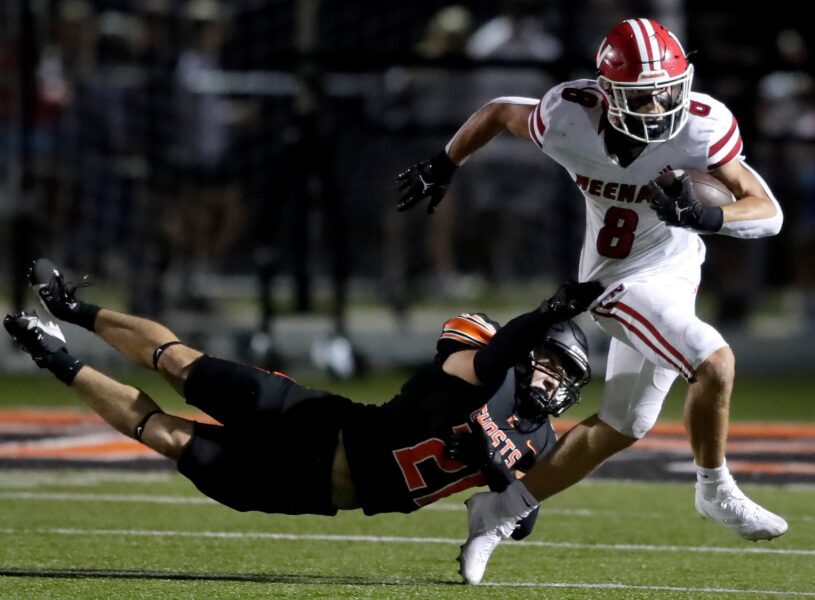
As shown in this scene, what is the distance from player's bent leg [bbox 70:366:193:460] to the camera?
191 inches

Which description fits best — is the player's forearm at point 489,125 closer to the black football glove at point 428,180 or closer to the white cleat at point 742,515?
the black football glove at point 428,180

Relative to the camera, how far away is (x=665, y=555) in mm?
5137

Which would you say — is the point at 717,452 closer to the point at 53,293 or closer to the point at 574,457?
the point at 574,457

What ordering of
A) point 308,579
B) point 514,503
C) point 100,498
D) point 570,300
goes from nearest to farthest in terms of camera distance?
point 570,300
point 308,579
point 514,503
point 100,498

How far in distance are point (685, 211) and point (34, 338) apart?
1.99 meters

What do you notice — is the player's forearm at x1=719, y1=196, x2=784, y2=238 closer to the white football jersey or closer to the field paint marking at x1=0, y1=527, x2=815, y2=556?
the white football jersey

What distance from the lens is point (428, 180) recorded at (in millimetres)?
5402

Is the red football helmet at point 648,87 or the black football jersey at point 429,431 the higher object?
the red football helmet at point 648,87

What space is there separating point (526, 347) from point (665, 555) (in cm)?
111

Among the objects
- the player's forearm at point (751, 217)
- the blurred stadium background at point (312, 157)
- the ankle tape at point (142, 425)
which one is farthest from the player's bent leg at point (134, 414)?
the blurred stadium background at point (312, 157)

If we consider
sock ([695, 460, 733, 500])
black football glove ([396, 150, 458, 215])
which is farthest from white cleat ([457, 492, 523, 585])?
black football glove ([396, 150, 458, 215])

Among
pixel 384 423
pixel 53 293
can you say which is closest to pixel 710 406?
pixel 384 423

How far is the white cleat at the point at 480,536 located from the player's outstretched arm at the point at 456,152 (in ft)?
3.62

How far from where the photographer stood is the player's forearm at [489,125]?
5.33 m
